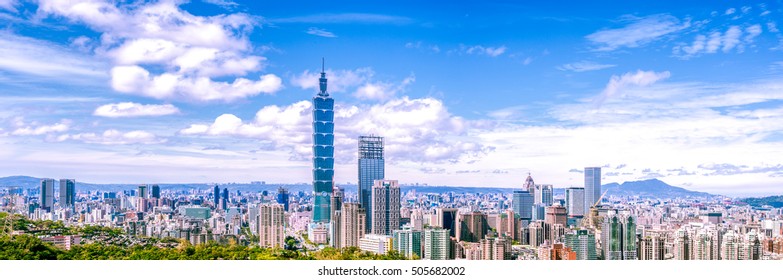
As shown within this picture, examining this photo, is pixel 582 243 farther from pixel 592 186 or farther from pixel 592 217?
pixel 592 186

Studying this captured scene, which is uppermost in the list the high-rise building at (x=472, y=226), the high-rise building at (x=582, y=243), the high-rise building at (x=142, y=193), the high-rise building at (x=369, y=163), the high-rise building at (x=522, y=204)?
the high-rise building at (x=369, y=163)

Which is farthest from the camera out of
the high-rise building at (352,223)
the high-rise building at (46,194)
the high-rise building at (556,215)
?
the high-rise building at (556,215)

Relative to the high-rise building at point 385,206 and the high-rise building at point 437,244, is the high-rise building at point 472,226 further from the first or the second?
the high-rise building at point 385,206

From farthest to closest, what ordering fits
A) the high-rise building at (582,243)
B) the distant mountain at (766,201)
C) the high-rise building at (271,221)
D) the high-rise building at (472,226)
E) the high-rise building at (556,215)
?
the high-rise building at (556,215)
the high-rise building at (271,221)
the distant mountain at (766,201)
the high-rise building at (472,226)
the high-rise building at (582,243)

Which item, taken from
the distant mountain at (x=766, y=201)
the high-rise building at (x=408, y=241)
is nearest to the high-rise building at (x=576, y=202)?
the distant mountain at (x=766, y=201)

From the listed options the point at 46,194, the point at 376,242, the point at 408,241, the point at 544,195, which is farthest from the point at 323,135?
the point at 408,241
